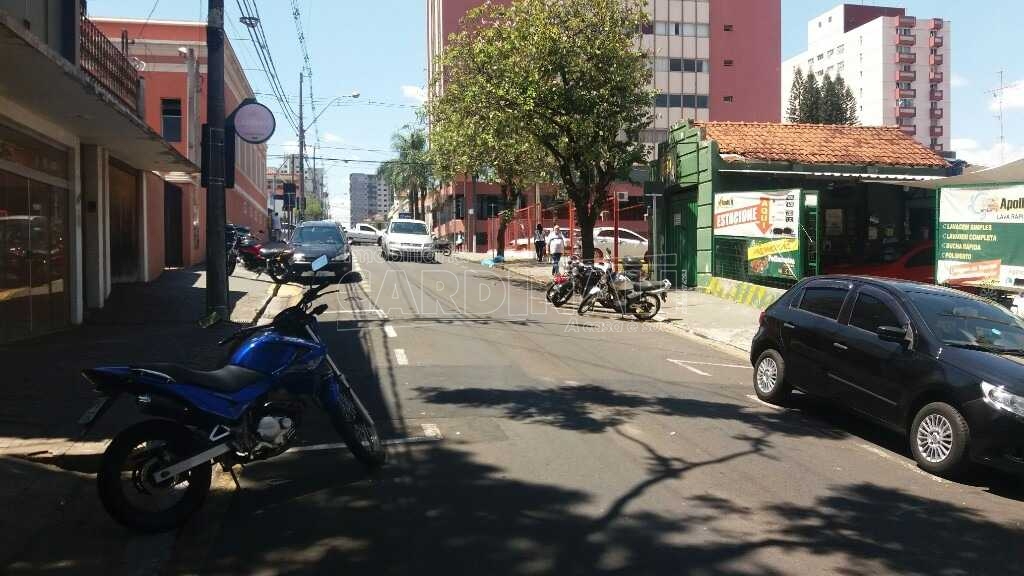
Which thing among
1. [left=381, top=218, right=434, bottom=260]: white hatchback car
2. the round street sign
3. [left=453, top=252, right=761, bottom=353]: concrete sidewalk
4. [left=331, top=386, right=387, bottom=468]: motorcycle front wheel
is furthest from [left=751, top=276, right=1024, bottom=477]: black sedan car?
[left=381, top=218, right=434, bottom=260]: white hatchback car

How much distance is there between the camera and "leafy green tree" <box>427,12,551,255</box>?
2144cm

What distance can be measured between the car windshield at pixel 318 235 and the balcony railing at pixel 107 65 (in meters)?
5.73

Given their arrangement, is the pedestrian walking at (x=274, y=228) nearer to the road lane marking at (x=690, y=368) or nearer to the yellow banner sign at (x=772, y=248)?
the yellow banner sign at (x=772, y=248)

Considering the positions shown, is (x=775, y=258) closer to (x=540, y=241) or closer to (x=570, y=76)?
(x=570, y=76)

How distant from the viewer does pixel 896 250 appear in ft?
63.8

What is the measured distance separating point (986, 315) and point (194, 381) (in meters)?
6.83

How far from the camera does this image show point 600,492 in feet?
18.4

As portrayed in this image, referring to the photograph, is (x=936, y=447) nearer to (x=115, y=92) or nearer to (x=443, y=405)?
(x=443, y=405)

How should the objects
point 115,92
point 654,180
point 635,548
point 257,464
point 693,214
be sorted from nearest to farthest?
point 635,548 → point 257,464 → point 115,92 → point 693,214 → point 654,180

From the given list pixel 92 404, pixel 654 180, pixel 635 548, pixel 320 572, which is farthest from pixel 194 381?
pixel 654 180

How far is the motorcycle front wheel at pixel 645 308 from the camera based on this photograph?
55.1 feet

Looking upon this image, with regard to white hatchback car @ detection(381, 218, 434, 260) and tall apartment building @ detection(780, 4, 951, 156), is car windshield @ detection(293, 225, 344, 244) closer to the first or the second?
white hatchback car @ detection(381, 218, 434, 260)

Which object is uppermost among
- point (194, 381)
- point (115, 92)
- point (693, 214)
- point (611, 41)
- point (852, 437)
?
point (611, 41)

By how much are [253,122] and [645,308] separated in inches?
337
